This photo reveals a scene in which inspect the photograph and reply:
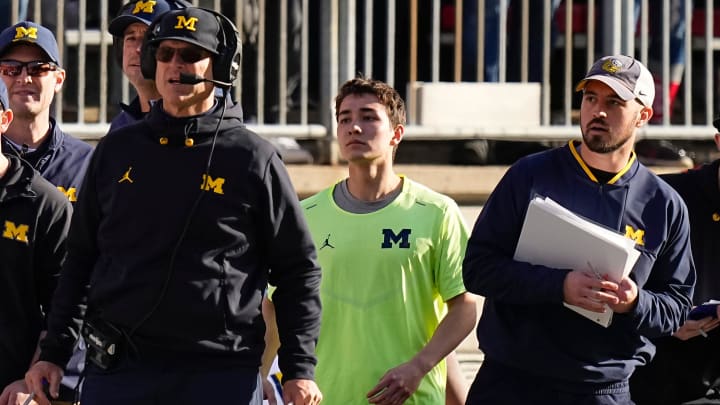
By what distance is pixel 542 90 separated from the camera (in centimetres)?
1002

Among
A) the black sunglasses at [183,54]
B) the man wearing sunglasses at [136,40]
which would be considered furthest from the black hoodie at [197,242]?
the man wearing sunglasses at [136,40]

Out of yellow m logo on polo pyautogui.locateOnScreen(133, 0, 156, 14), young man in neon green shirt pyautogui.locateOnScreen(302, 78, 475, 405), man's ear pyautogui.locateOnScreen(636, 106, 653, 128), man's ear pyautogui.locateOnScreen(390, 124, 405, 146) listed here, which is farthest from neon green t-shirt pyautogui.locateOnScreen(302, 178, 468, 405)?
yellow m logo on polo pyautogui.locateOnScreen(133, 0, 156, 14)

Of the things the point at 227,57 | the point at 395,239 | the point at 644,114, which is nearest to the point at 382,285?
the point at 395,239

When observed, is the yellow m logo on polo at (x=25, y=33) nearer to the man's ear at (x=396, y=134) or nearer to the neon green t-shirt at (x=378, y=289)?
the neon green t-shirt at (x=378, y=289)

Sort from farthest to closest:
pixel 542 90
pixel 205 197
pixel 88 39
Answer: pixel 542 90, pixel 88 39, pixel 205 197

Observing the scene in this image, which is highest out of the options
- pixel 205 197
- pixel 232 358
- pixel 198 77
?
pixel 198 77

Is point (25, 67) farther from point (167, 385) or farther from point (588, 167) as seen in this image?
point (588, 167)

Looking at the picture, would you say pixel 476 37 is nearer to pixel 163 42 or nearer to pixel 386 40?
pixel 386 40

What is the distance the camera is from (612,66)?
19.4 feet

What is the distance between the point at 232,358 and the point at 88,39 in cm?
471

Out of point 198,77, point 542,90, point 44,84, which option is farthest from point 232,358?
point 542,90

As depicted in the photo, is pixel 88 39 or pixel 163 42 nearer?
pixel 163 42

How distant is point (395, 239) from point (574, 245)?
1026mm

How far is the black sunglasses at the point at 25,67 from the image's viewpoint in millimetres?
6426
